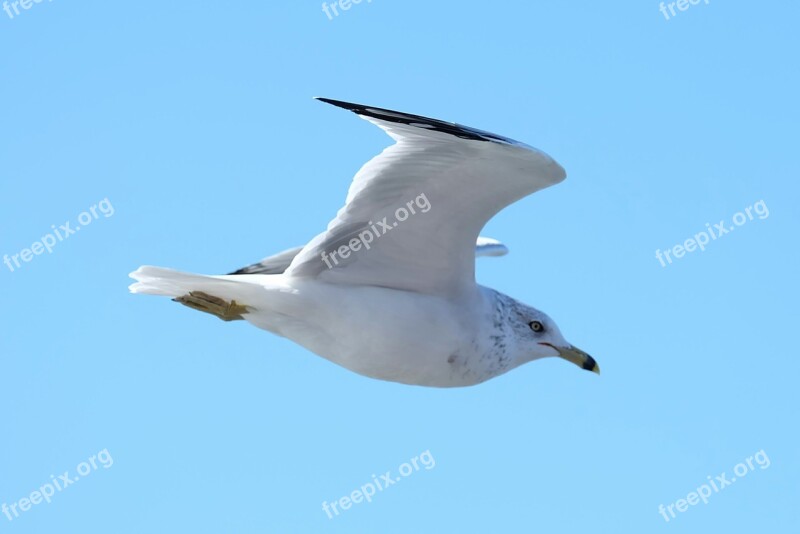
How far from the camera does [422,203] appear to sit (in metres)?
8.82

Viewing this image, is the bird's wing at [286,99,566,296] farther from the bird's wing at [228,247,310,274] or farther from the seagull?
the bird's wing at [228,247,310,274]

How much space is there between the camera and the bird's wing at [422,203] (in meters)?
8.35

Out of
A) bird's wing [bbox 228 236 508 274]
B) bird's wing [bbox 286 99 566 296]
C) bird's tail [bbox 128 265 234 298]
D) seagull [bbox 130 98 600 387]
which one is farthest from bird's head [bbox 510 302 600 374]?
bird's tail [bbox 128 265 234 298]

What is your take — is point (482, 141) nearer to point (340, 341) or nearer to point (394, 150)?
point (394, 150)

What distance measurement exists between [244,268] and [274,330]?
1819 millimetres

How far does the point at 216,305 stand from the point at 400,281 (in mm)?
1128

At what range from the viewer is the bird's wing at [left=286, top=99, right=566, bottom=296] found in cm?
835

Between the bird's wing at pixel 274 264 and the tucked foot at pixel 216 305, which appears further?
the bird's wing at pixel 274 264

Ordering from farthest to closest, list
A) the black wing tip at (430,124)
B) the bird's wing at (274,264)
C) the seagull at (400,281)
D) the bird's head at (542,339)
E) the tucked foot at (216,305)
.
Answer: the bird's wing at (274,264) < the bird's head at (542,339) < the tucked foot at (216,305) < the seagull at (400,281) < the black wing tip at (430,124)

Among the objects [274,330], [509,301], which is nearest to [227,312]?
[274,330]

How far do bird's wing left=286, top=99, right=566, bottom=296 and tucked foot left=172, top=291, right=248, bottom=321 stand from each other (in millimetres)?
417
